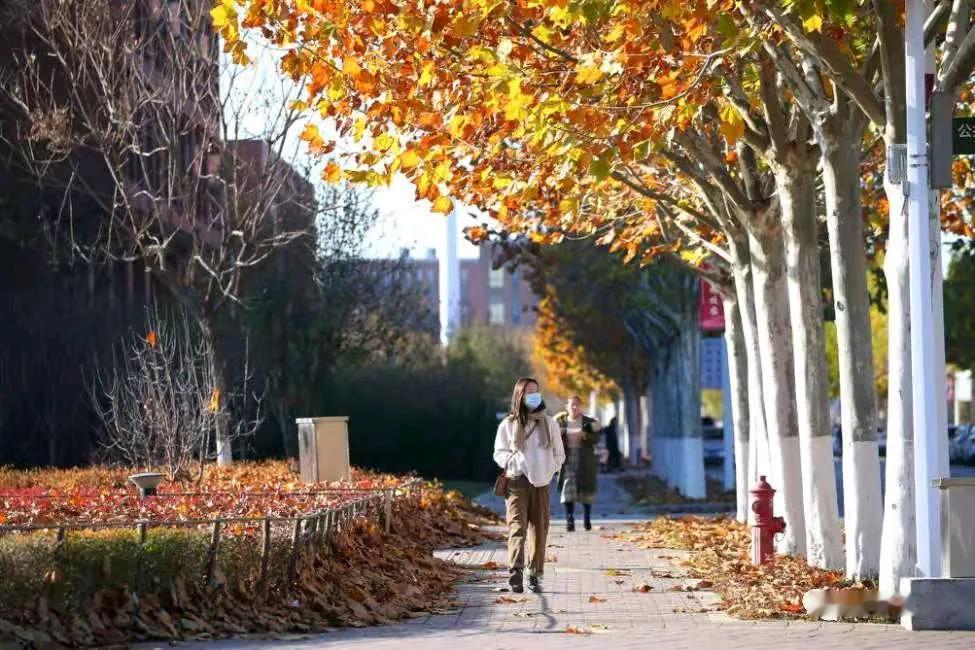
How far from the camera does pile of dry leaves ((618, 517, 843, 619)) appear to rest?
1382cm

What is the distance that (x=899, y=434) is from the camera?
13391 millimetres

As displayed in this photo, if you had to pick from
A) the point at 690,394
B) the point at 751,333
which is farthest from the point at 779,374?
the point at 690,394

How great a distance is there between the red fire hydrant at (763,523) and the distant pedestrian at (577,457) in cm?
709

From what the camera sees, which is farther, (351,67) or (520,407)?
(520,407)

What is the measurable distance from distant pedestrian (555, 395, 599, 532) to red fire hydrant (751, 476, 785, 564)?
709cm

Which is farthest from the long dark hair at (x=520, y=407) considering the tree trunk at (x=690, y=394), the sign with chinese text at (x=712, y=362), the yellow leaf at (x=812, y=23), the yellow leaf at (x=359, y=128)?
the sign with chinese text at (x=712, y=362)

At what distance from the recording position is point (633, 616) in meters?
14.0

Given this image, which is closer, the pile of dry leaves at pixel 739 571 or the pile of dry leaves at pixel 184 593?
the pile of dry leaves at pixel 184 593

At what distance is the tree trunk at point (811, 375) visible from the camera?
1600cm

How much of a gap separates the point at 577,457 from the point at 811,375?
9.21 m

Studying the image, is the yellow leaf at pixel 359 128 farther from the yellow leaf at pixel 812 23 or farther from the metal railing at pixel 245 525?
the yellow leaf at pixel 812 23

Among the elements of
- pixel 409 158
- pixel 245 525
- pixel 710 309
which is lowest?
pixel 245 525

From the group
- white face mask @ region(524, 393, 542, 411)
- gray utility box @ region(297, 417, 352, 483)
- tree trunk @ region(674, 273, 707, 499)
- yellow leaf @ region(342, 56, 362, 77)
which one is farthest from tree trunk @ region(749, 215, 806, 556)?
tree trunk @ region(674, 273, 707, 499)

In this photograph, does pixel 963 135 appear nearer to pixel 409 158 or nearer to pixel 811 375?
pixel 811 375
